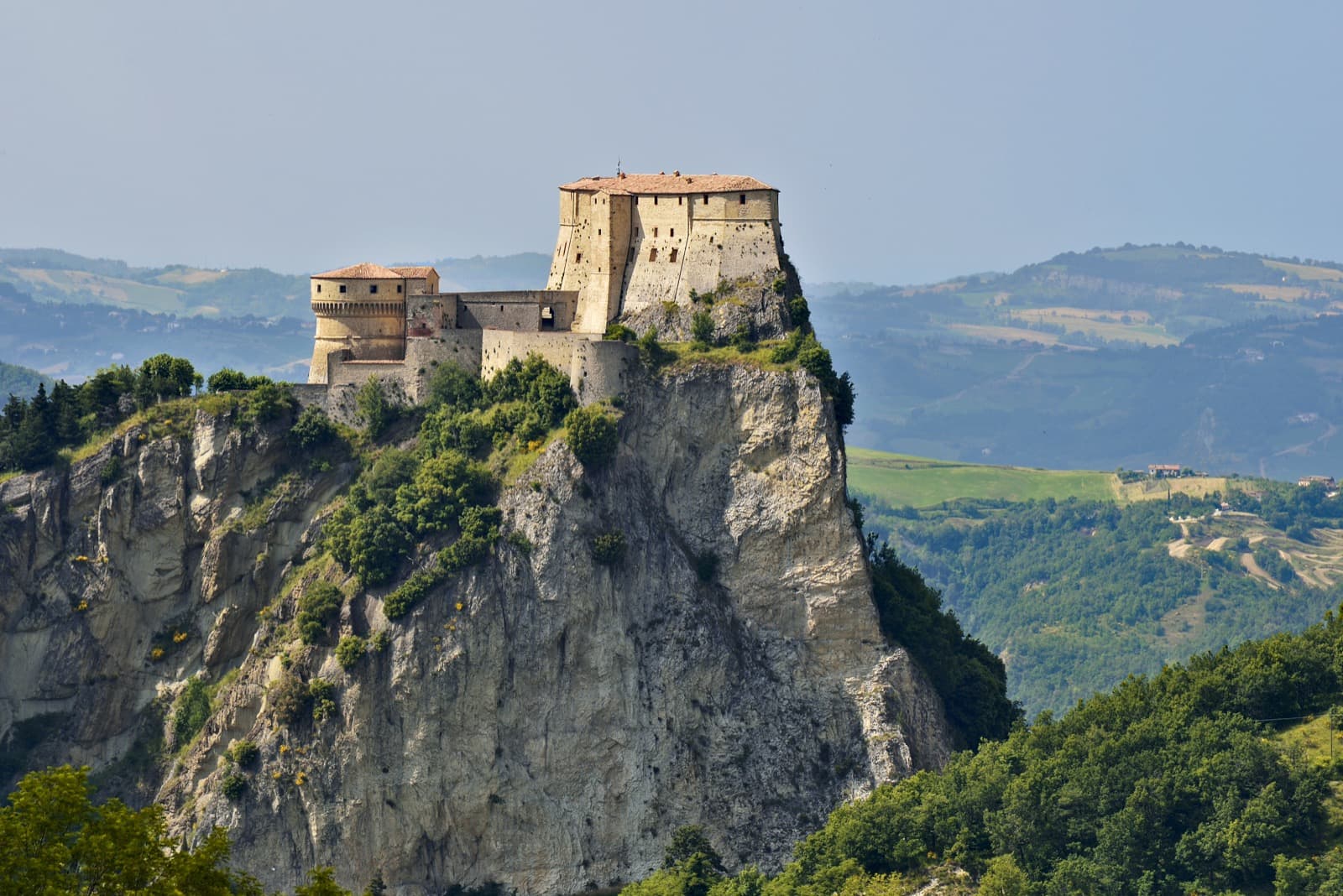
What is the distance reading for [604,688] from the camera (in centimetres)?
10375

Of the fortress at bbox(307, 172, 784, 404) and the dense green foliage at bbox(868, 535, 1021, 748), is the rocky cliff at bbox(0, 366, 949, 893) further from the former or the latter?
the fortress at bbox(307, 172, 784, 404)

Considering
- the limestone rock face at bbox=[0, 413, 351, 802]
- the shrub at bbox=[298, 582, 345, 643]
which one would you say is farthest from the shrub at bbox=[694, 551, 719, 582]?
the limestone rock face at bbox=[0, 413, 351, 802]

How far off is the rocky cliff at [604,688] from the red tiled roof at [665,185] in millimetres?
9934

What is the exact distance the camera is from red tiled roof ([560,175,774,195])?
110500 millimetres

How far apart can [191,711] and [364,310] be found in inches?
895

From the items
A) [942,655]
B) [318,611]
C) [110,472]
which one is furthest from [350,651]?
[942,655]

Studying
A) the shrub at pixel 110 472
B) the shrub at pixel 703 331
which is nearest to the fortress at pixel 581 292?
the shrub at pixel 703 331

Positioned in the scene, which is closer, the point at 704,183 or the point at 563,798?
the point at 563,798

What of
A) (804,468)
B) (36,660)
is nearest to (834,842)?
(804,468)

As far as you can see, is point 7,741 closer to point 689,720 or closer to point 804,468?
point 689,720

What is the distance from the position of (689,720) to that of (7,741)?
35.8m

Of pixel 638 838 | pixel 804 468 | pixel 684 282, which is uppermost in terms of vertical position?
pixel 684 282

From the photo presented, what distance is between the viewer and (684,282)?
110500 millimetres

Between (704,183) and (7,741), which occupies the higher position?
(704,183)
